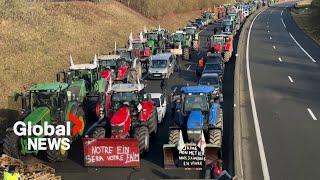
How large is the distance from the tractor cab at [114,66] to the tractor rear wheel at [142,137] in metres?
11.1

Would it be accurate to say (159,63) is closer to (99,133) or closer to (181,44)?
(181,44)

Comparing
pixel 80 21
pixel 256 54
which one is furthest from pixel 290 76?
pixel 80 21

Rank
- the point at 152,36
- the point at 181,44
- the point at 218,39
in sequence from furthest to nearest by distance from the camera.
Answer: the point at 181,44 → the point at 152,36 → the point at 218,39

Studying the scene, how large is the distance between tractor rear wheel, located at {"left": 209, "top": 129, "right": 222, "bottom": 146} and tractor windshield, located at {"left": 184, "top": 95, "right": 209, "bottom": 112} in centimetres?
129

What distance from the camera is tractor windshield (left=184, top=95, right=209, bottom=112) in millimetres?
19469

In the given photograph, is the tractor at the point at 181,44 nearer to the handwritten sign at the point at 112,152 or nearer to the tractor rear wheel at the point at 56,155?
the tractor rear wheel at the point at 56,155

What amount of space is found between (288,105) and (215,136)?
926cm

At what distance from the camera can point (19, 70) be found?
31344mm

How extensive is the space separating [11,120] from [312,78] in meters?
19.5

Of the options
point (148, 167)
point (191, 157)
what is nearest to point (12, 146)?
point (148, 167)

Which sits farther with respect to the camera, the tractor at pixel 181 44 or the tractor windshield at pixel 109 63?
the tractor at pixel 181 44

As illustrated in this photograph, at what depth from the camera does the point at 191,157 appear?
17.2 metres

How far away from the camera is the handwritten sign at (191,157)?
17.2 metres

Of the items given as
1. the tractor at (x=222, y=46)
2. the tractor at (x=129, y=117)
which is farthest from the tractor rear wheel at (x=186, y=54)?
the tractor at (x=129, y=117)
